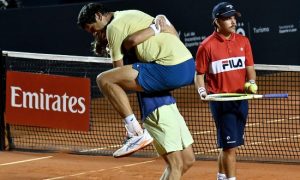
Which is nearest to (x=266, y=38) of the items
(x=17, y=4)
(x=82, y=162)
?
(x=17, y=4)

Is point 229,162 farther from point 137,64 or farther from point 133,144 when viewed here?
point 137,64

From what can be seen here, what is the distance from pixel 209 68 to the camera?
31.8ft

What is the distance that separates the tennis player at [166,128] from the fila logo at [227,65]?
1262mm

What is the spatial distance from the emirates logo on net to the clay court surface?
813 mm

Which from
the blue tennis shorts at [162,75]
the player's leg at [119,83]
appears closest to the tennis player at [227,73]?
the blue tennis shorts at [162,75]

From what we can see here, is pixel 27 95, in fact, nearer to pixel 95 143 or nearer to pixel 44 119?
pixel 44 119

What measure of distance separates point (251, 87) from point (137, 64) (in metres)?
1.85

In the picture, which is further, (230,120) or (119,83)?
(230,120)

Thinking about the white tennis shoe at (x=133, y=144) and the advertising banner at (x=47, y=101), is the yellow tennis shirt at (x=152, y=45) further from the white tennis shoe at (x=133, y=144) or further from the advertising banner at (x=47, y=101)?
the advertising banner at (x=47, y=101)

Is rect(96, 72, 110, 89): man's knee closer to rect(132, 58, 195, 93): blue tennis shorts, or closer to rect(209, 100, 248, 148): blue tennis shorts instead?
rect(132, 58, 195, 93): blue tennis shorts

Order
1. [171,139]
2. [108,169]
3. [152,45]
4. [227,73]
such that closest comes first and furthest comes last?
[152,45], [171,139], [227,73], [108,169]

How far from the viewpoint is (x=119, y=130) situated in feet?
51.0

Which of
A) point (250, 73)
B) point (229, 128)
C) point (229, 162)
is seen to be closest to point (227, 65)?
point (250, 73)

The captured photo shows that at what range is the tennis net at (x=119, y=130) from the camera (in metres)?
13.3
